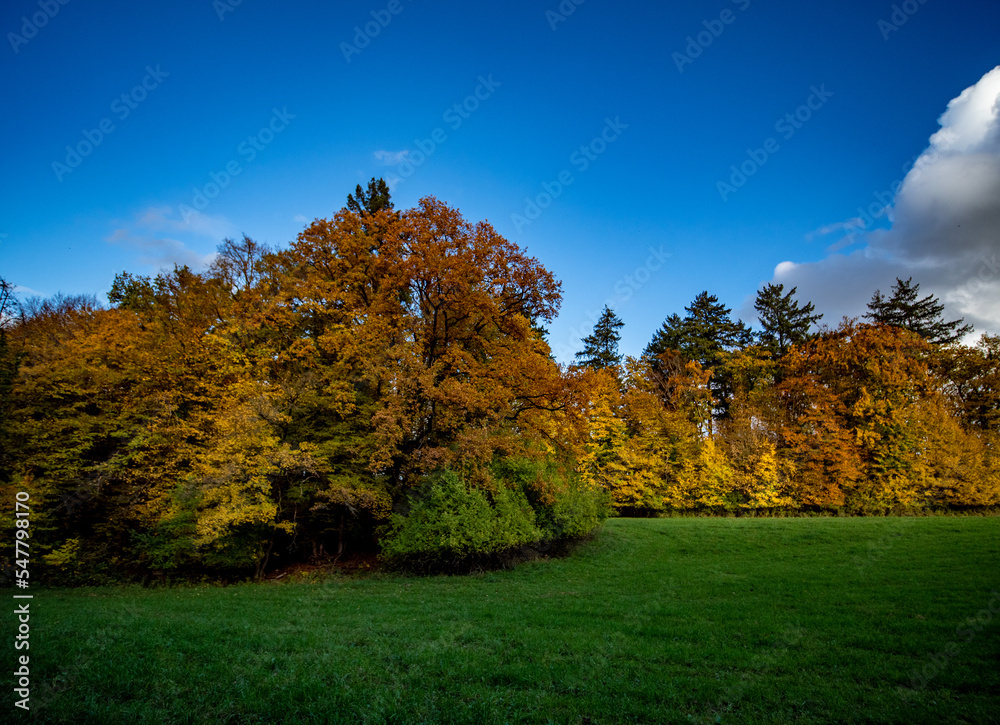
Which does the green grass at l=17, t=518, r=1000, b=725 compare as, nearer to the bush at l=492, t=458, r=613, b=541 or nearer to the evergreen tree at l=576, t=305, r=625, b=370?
the bush at l=492, t=458, r=613, b=541

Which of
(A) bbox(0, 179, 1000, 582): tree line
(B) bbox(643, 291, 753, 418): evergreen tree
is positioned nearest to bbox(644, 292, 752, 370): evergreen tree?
(B) bbox(643, 291, 753, 418): evergreen tree

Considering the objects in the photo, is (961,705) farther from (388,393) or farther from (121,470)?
(121,470)

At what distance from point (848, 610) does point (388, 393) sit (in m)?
14.0

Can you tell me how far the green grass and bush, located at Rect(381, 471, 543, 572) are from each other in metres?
2.05

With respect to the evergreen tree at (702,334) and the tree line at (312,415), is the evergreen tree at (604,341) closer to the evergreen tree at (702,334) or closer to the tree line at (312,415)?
the evergreen tree at (702,334)

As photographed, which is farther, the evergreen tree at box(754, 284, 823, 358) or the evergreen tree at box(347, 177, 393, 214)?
the evergreen tree at box(754, 284, 823, 358)

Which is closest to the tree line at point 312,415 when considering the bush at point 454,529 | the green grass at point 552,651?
the bush at point 454,529

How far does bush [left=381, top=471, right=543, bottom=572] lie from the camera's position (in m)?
15.4

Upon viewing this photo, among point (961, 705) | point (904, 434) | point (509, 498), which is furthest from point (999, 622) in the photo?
point (904, 434)

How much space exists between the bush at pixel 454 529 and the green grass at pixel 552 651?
2.05 metres

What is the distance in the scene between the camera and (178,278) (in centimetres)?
2252

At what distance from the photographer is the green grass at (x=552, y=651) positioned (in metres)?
4.88

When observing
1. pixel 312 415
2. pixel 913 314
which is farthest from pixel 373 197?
pixel 913 314

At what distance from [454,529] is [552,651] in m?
8.62
